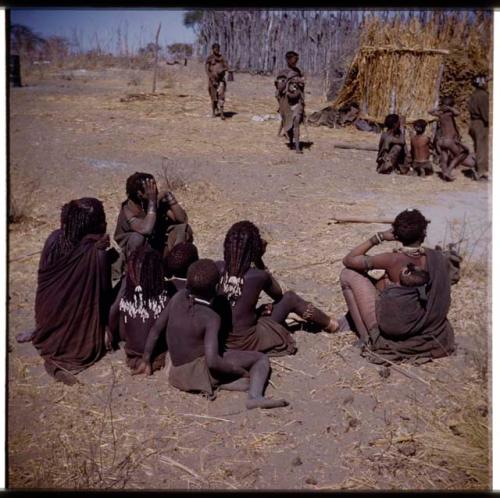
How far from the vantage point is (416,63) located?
44.0 ft

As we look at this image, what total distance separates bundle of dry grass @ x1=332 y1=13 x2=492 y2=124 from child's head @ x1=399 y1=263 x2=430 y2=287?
9917 millimetres

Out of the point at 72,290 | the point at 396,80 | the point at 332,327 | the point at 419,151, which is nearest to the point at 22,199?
the point at 72,290

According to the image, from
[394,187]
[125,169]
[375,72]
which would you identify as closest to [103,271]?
[125,169]

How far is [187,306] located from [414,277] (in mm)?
1550

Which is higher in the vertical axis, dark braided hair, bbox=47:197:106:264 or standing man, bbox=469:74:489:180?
standing man, bbox=469:74:489:180

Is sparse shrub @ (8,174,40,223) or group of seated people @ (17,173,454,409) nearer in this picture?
group of seated people @ (17,173,454,409)

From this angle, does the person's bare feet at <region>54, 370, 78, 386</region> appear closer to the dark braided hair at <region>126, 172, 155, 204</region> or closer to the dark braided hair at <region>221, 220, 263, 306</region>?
the dark braided hair at <region>221, 220, 263, 306</region>

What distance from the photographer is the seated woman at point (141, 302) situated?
163 inches

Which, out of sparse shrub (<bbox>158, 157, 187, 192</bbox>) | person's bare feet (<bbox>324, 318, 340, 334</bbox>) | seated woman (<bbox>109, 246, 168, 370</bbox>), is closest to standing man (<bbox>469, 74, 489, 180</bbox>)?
sparse shrub (<bbox>158, 157, 187, 192</bbox>)

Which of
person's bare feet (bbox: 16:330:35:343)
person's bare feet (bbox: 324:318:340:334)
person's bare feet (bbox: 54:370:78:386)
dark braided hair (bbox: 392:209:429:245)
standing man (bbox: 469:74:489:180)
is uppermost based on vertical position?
standing man (bbox: 469:74:489:180)

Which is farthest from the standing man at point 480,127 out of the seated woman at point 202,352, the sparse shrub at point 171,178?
the seated woman at point 202,352

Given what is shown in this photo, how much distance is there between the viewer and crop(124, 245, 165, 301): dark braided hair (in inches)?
163

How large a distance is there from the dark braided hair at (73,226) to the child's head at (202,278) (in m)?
0.91

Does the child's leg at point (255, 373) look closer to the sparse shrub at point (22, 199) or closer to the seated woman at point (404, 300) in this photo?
the seated woman at point (404, 300)
